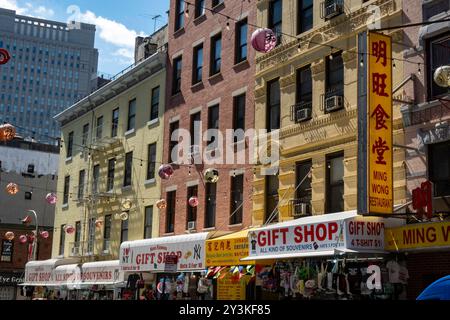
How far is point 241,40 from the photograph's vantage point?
2553 cm

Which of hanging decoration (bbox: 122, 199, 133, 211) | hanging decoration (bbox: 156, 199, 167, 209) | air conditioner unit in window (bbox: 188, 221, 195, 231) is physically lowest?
air conditioner unit in window (bbox: 188, 221, 195, 231)

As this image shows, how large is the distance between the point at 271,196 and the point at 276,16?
6606 mm

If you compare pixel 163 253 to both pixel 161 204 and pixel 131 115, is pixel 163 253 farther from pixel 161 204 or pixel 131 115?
pixel 131 115

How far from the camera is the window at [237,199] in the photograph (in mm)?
24047

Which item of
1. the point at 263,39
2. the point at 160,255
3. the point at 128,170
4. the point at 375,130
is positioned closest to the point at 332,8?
the point at 263,39

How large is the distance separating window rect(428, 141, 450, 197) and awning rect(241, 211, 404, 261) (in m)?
1.33

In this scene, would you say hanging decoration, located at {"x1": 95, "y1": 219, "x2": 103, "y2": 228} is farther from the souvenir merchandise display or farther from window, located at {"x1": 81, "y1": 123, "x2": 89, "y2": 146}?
the souvenir merchandise display

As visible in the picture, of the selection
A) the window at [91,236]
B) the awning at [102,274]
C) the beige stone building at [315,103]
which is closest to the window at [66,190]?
the window at [91,236]

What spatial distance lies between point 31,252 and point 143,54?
20.7m

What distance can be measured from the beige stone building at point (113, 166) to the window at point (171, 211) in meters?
0.72

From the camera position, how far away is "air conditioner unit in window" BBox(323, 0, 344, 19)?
2011cm

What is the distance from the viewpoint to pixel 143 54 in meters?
39.3

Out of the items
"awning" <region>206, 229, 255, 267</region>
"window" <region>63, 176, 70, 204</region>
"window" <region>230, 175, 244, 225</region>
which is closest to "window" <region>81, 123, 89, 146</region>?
"window" <region>63, 176, 70, 204</region>
